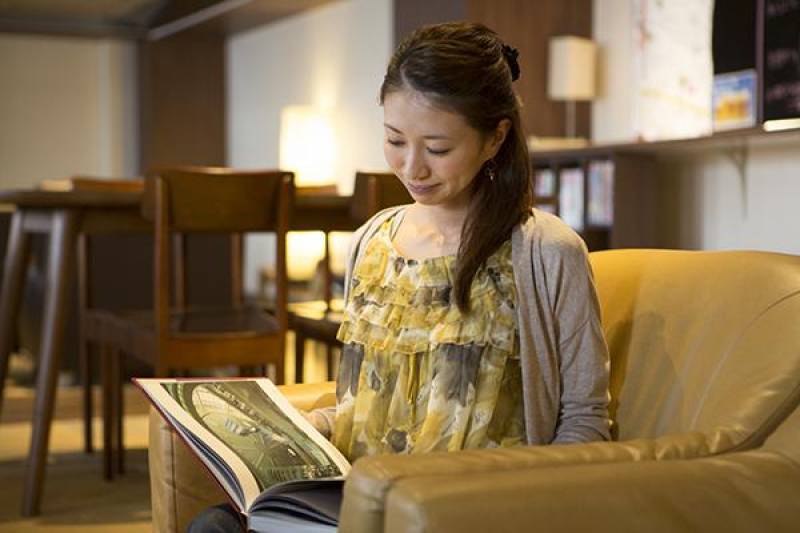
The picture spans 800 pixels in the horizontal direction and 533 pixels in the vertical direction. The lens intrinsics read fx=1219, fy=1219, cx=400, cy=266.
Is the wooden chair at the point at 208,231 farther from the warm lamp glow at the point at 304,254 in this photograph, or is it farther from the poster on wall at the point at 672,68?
the warm lamp glow at the point at 304,254

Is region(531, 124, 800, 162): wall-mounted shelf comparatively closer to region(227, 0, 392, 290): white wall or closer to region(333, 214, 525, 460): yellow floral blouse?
region(333, 214, 525, 460): yellow floral blouse

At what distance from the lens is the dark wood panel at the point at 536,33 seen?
5.73m

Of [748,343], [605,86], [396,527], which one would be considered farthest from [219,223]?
[605,86]

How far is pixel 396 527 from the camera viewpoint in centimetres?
114

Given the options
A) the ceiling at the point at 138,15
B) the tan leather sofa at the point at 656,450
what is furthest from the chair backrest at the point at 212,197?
the ceiling at the point at 138,15

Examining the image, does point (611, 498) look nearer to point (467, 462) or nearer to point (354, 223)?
point (467, 462)

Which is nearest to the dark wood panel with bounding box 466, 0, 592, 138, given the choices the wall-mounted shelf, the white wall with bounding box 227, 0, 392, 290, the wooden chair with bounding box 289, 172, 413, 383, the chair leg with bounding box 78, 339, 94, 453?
the wall-mounted shelf

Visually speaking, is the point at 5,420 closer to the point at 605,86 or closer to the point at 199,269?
the point at 199,269

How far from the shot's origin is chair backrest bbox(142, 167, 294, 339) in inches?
131

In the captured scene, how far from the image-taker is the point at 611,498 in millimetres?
1209

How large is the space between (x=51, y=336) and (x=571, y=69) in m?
3.04

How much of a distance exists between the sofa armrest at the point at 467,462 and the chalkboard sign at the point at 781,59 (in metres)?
3.52

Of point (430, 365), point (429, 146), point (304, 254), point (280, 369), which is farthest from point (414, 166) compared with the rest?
point (304, 254)

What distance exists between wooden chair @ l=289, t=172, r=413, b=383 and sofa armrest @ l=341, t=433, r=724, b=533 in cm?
217
